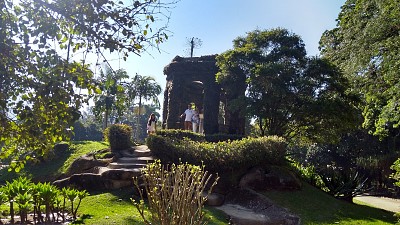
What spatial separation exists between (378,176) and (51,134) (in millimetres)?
27927

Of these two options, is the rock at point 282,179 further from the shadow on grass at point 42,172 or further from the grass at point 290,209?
the shadow on grass at point 42,172

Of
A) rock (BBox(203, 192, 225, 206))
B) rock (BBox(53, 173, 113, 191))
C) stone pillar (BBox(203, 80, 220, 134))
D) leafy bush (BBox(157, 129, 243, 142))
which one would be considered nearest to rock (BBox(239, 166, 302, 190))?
rock (BBox(203, 192, 225, 206))

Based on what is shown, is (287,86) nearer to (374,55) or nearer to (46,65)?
(374,55)

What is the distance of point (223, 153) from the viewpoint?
1202 centimetres

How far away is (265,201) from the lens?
10.8 metres

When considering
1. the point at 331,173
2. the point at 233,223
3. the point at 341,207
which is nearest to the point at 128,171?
the point at 233,223

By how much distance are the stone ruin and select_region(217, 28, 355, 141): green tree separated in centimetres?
271

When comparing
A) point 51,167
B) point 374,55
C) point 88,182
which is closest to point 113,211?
point 88,182

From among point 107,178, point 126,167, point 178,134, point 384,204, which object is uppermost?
point 178,134

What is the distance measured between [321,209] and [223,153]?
330 cm

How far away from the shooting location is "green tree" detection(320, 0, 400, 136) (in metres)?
10.5

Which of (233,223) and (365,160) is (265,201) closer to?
(233,223)

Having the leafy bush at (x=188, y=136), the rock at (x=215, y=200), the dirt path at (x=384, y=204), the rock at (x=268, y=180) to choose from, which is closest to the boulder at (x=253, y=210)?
the rock at (x=215, y=200)

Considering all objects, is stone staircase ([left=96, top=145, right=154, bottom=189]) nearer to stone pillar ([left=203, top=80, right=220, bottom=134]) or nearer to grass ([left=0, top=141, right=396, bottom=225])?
grass ([left=0, top=141, right=396, bottom=225])
